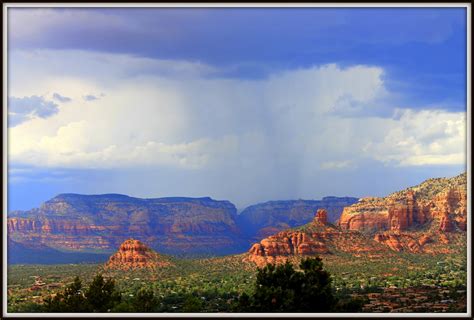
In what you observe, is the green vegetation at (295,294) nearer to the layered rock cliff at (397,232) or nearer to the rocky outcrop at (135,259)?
the layered rock cliff at (397,232)

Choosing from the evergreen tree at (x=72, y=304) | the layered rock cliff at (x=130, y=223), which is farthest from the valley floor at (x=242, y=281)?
the layered rock cliff at (x=130, y=223)

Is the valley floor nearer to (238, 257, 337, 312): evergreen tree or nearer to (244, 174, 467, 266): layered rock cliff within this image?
(244, 174, 467, 266): layered rock cliff

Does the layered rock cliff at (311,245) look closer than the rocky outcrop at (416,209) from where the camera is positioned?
Yes

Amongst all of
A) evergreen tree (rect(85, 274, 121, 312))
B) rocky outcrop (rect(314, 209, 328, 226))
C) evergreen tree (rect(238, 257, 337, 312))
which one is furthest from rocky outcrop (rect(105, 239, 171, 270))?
evergreen tree (rect(238, 257, 337, 312))

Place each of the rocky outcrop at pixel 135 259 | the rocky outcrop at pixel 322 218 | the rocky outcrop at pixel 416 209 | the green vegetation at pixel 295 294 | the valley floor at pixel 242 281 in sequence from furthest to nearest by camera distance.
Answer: the rocky outcrop at pixel 322 218 < the rocky outcrop at pixel 416 209 < the rocky outcrop at pixel 135 259 < the valley floor at pixel 242 281 < the green vegetation at pixel 295 294

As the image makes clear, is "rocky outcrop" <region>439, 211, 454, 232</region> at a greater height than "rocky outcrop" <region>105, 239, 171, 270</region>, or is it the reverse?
"rocky outcrop" <region>439, 211, 454, 232</region>

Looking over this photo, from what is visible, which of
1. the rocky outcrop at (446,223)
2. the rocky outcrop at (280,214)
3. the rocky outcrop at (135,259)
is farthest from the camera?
the rocky outcrop at (280,214)
